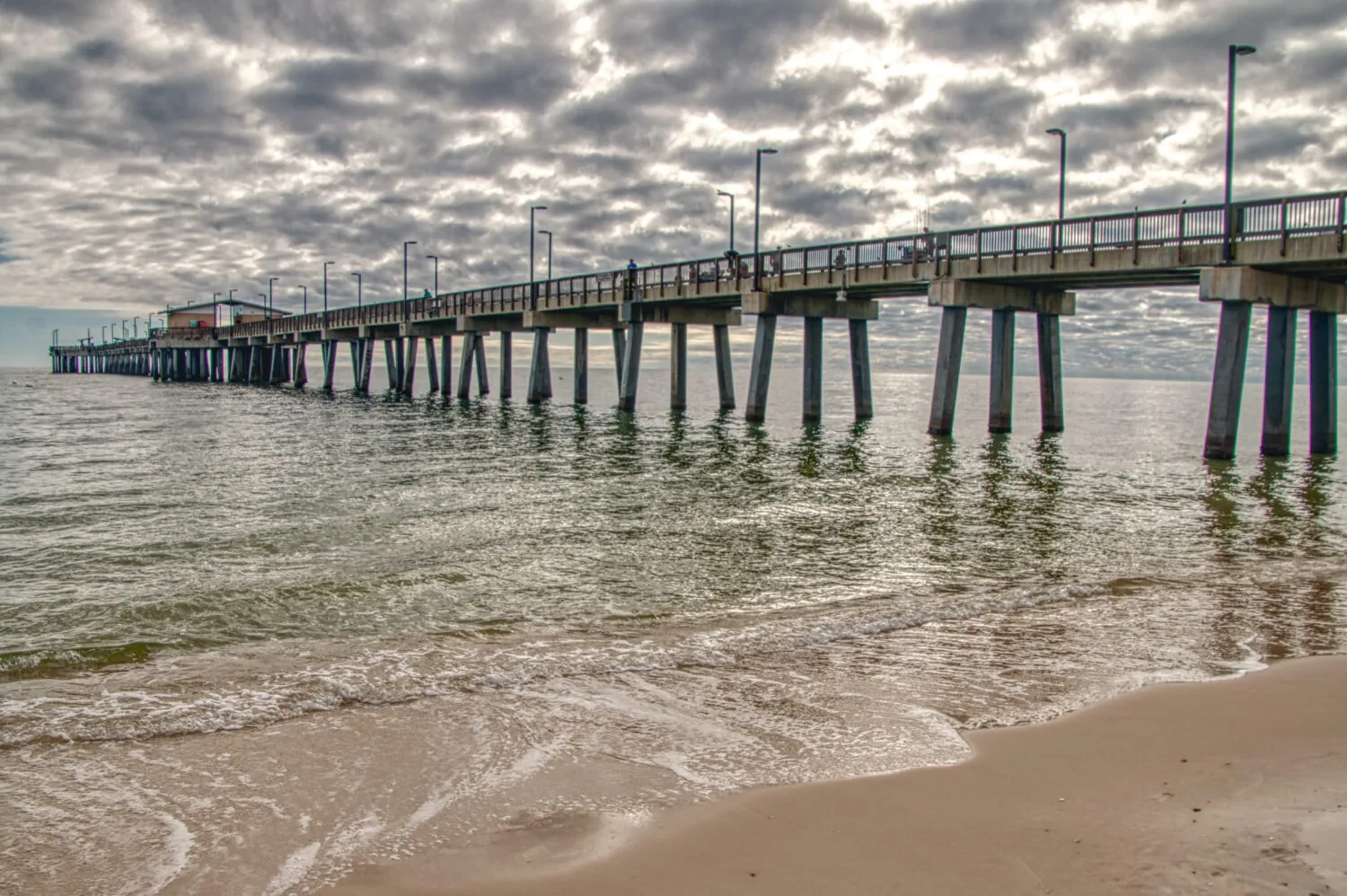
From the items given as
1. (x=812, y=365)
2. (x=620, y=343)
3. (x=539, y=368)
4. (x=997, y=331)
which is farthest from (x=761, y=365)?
(x=539, y=368)

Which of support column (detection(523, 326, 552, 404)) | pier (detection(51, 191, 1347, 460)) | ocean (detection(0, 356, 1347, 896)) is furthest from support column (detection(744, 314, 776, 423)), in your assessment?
ocean (detection(0, 356, 1347, 896))

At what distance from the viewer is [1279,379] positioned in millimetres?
27484

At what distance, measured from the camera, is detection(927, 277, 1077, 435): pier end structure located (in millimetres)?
33469

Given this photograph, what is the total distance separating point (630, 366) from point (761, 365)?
973 centimetres

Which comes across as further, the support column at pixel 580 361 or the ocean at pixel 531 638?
the support column at pixel 580 361

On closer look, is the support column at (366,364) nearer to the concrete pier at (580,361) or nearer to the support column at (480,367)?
the support column at (480,367)

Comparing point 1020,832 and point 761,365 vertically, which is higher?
point 761,365

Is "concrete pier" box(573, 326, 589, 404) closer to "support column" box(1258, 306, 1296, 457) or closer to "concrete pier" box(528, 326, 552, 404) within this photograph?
"concrete pier" box(528, 326, 552, 404)

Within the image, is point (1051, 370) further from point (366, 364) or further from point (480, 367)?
point (366, 364)

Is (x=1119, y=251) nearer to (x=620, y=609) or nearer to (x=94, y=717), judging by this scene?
(x=620, y=609)

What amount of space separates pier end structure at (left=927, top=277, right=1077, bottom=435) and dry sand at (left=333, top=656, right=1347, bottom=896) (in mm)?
28930

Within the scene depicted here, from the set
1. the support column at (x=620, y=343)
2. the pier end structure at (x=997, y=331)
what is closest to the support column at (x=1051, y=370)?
the pier end structure at (x=997, y=331)

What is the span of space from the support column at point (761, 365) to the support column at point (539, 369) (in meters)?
17.8

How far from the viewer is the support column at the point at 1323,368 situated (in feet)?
93.7
